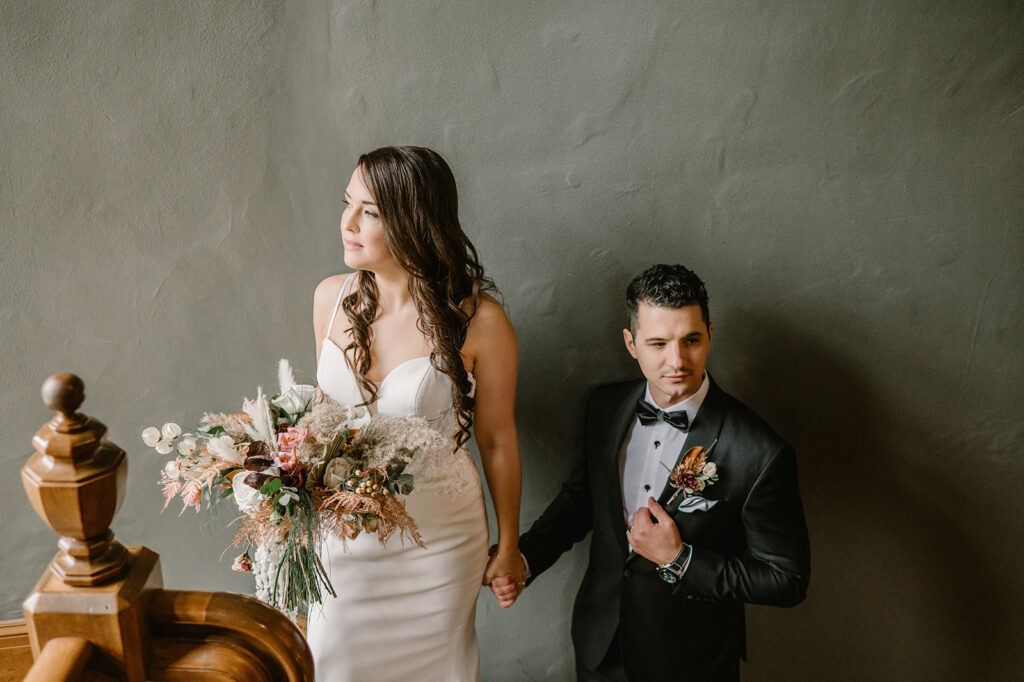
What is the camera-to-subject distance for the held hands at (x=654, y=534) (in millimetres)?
2010

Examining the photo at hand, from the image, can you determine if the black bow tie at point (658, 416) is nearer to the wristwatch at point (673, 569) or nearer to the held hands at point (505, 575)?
the wristwatch at point (673, 569)

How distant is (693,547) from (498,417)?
0.71 m

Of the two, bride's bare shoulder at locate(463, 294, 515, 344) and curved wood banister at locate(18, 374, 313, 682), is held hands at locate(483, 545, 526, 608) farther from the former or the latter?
curved wood banister at locate(18, 374, 313, 682)

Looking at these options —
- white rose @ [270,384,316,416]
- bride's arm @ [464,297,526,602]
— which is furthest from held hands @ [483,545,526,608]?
white rose @ [270,384,316,416]

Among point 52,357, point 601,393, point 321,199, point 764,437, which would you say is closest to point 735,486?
point 764,437

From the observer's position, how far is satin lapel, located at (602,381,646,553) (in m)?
2.18

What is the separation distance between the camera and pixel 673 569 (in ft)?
6.60

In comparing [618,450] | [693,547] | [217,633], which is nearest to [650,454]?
[618,450]

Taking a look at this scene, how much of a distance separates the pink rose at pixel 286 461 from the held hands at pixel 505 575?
856 mm

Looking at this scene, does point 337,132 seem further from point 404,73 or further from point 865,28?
point 865,28

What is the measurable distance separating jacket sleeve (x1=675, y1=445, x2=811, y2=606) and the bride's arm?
1.96 feet

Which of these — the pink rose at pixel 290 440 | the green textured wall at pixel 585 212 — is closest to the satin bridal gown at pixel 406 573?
the pink rose at pixel 290 440

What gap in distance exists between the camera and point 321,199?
7.71ft

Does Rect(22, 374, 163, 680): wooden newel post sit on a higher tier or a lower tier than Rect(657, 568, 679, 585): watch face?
higher
